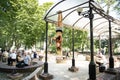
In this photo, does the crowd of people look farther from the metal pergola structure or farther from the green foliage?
the metal pergola structure

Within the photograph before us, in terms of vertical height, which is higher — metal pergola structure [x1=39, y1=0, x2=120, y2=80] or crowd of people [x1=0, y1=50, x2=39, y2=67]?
metal pergola structure [x1=39, y1=0, x2=120, y2=80]

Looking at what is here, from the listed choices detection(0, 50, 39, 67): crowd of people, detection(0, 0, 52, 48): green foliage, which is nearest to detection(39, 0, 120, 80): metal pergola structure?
detection(0, 50, 39, 67): crowd of people

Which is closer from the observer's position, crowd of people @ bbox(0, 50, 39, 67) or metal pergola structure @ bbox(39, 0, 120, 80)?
metal pergola structure @ bbox(39, 0, 120, 80)

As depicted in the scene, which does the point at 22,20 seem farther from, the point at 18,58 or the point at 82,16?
the point at 82,16

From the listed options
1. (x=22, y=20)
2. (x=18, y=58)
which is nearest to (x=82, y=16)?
(x=18, y=58)

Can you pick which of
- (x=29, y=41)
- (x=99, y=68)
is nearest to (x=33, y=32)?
(x=29, y=41)

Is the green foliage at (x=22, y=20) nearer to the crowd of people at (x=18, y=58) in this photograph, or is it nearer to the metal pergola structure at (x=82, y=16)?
the crowd of people at (x=18, y=58)

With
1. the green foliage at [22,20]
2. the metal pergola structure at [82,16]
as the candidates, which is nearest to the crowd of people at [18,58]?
the green foliage at [22,20]

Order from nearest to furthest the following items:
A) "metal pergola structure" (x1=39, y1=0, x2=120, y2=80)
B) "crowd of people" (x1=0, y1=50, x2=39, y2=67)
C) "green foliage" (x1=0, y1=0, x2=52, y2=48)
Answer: "metal pergola structure" (x1=39, y1=0, x2=120, y2=80) < "crowd of people" (x1=0, y1=50, x2=39, y2=67) < "green foliage" (x1=0, y1=0, x2=52, y2=48)

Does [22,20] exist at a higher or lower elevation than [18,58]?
higher

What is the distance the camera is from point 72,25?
11156mm

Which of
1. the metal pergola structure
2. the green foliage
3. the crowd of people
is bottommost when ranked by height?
the crowd of people

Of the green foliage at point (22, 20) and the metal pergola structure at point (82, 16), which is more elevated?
the green foliage at point (22, 20)

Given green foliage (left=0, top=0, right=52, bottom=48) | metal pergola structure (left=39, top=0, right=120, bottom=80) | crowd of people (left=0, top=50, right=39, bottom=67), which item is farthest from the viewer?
green foliage (left=0, top=0, right=52, bottom=48)
